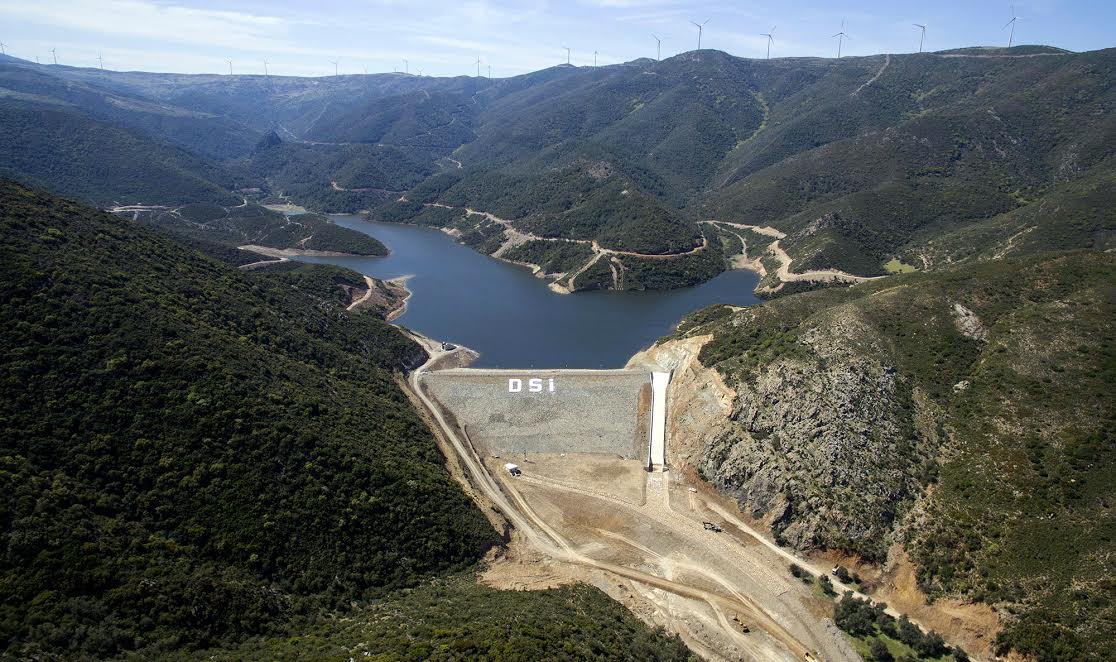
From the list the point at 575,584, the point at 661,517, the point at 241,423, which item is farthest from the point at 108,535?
the point at 661,517

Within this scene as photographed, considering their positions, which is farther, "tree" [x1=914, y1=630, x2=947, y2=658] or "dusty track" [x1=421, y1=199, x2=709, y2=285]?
"dusty track" [x1=421, y1=199, x2=709, y2=285]

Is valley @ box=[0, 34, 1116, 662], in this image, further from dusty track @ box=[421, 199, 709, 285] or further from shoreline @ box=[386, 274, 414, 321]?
dusty track @ box=[421, 199, 709, 285]

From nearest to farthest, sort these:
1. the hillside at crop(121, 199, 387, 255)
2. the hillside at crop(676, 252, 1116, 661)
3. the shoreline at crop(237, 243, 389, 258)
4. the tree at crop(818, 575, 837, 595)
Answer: the hillside at crop(676, 252, 1116, 661), the tree at crop(818, 575, 837, 595), the shoreline at crop(237, 243, 389, 258), the hillside at crop(121, 199, 387, 255)

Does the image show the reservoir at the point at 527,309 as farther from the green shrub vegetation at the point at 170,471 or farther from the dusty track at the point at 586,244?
the green shrub vegetation at the point at 170,471

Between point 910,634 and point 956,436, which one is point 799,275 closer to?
point 956,436

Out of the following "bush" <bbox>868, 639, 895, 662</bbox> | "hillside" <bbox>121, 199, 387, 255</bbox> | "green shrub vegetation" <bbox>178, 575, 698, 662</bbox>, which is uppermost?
"hillside" <bbox>121, 199, 387, 255</bbox>

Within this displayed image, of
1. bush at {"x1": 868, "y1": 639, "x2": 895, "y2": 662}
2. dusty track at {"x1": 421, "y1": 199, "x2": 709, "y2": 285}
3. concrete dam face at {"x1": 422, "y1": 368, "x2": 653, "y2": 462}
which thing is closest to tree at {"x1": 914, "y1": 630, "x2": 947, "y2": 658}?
bush at {"x1": 868, "y1": 639, "x2": 895, "y2": 662}

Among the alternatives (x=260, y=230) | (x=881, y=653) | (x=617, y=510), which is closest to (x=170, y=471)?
(x=617, y=510)
